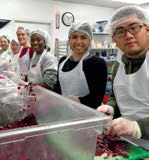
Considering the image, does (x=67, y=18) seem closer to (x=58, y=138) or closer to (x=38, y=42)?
(x=38, y=42)

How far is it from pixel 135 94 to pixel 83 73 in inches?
22.3

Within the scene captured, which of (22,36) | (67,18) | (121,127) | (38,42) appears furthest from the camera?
(67,18)

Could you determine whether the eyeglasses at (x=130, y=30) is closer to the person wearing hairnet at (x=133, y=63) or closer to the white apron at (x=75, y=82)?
the person wearing hairnet at (x=133, y=63)

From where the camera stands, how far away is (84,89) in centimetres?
156

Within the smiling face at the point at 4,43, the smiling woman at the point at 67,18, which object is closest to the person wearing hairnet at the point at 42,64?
the smiling face at the point at 4,43

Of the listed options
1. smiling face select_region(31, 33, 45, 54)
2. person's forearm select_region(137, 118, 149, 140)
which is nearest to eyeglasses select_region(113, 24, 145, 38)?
person's forearm select_region(137, 118, 149, 140)

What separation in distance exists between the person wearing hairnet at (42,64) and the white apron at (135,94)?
2.77 feet

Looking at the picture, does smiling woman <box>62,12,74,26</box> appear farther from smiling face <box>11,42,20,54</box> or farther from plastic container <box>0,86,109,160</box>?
plastic container <box>0,86,109,160</box>

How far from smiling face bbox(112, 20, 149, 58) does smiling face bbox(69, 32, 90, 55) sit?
0.54 m

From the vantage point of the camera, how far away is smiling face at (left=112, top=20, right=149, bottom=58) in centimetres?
102

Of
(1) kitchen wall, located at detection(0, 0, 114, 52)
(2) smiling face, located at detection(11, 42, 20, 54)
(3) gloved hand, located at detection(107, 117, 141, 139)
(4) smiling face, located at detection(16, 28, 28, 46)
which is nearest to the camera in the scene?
→ (3) gloved hand, located at detection(107, 117, 141, 139)

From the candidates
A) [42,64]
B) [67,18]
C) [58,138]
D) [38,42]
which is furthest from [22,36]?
[67,18]

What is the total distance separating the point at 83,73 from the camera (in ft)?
5.08

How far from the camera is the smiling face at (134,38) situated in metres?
1.02
